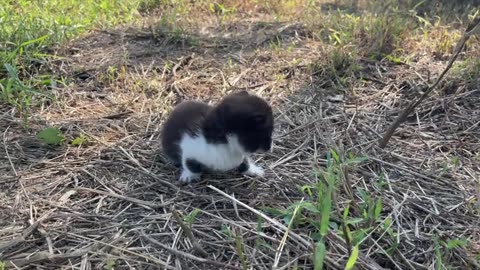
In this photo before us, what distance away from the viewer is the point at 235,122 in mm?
3000

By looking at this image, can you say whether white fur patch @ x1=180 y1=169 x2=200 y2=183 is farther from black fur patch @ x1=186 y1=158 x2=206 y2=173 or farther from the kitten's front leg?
the kitten's front leg

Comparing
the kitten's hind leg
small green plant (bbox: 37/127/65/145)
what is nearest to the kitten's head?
the kitten's hind leg

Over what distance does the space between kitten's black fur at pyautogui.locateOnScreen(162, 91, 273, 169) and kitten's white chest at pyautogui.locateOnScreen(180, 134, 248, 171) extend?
30 millimetres

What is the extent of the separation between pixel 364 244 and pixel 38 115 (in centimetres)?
246

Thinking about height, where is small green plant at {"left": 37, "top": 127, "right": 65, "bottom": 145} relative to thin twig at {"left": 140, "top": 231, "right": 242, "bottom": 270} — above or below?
below

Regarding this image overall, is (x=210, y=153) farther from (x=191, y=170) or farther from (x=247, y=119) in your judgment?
(x=247, y=119)

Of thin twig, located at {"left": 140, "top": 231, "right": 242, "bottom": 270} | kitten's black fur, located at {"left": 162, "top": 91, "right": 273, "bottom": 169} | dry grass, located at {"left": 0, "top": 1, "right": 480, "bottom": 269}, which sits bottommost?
dry grass, located at {"left": 0, "top": 1, "right": 480, "bottom": 269}

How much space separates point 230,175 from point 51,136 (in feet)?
3.84

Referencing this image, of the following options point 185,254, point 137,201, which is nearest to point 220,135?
point 137,201

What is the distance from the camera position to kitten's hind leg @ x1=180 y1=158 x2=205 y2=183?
317 centimetres

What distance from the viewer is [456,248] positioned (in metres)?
2.62

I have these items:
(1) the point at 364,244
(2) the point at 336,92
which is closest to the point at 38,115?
(2) the point at 336,92

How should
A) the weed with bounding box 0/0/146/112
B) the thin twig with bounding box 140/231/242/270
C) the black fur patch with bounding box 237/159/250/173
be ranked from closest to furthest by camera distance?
1. the thin twig with bounding box 140/231/242/270
2. the black fur patch with bounding box 237/159/250/173
3. the weed with bounding box 0/0/146/112

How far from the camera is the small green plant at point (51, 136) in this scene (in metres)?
3.55
